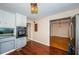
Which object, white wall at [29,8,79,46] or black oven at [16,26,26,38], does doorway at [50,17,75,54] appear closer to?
white wall at [29,8,79,46]

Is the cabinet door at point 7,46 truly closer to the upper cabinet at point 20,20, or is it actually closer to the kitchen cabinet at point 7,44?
the kitchen cabinet at point 7,44

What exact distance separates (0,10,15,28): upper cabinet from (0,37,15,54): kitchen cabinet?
0.65m

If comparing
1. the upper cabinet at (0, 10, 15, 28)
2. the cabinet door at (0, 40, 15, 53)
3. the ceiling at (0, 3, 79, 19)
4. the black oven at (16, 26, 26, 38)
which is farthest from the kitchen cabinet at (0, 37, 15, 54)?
the ceiling at (0, 3, 79, 19)

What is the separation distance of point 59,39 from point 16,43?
241cm

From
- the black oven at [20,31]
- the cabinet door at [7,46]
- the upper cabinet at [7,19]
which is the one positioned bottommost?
the cabinet door at [7,46]

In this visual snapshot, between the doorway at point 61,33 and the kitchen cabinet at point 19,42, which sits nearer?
the doorway at point 61,33

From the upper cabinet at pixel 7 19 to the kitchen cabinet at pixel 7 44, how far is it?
0.65 metres

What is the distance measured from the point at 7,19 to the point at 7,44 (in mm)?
1169

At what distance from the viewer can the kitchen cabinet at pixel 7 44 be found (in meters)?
3.63

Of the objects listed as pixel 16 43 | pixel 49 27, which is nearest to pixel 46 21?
pixel 49 27

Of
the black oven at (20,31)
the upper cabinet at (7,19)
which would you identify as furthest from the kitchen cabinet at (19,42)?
the upper cabinet at (7,19)

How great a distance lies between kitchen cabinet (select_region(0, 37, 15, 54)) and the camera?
363 centimetres

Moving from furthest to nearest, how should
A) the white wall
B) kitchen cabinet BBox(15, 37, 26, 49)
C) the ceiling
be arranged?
kitchen cabinet BBox(15, 37, 26, 49), the white wall, the ceiling
